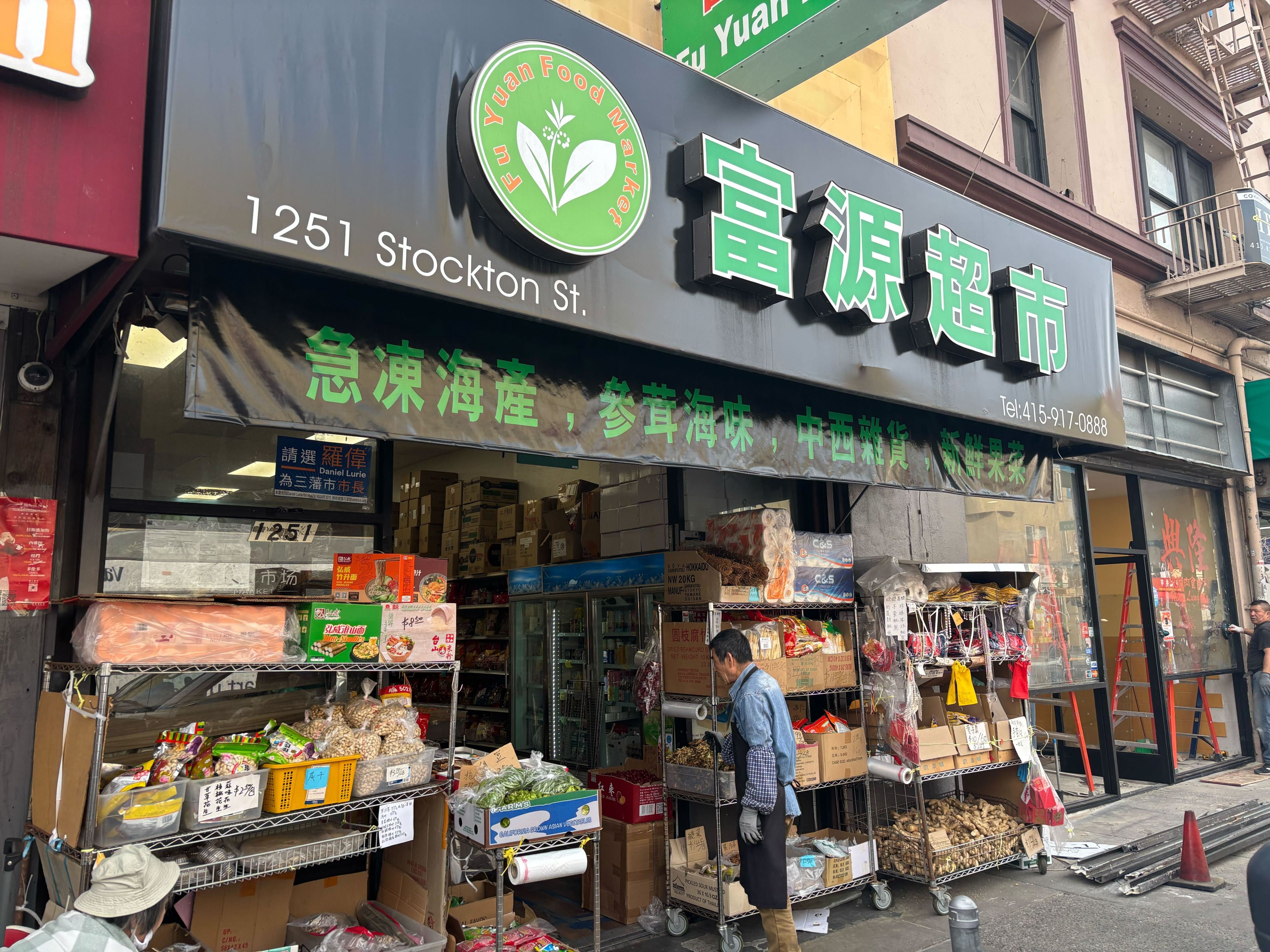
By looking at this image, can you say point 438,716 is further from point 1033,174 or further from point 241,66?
point 1033,174

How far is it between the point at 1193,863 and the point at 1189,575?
249 inches

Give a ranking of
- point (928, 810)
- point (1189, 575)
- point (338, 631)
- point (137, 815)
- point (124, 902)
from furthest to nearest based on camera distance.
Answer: point (1189, 575), point (928, 810), point (338, 631), point (137, 815), point (124, 902)

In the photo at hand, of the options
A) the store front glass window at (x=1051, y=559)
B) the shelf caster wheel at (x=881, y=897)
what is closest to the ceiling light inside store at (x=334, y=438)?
the shelf caster wheel at (x=881, y=897)

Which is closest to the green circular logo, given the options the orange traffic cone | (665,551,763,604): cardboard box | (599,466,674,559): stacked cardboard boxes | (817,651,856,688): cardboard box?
(665,551,763,604): cardboard box

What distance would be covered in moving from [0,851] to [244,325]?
2542 millimetres

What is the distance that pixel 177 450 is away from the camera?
4.70 m

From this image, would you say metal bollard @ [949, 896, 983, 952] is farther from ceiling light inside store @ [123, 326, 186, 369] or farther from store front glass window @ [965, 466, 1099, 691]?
store front glass window @ [965, 466, 1099, 691]

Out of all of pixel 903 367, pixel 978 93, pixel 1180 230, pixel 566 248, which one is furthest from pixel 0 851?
pixel 1180 230

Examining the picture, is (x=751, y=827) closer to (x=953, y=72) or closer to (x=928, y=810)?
(x=928, y=810)

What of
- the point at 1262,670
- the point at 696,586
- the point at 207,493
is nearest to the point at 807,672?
the point at 696,586

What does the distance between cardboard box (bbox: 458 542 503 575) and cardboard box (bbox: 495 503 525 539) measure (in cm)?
20

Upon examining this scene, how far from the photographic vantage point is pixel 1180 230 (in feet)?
39.3

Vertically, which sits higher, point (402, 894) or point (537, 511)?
point (537, 511)

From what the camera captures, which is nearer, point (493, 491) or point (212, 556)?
point (212, 556)
